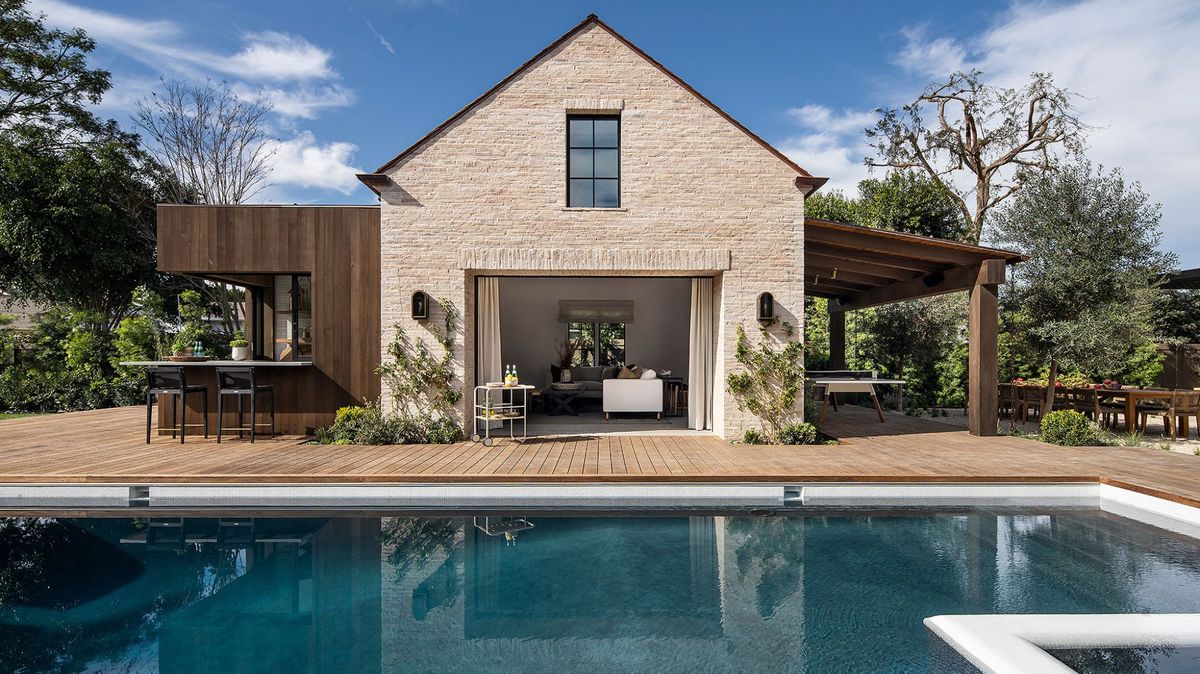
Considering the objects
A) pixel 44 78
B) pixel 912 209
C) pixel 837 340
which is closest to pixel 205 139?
pixel 44 78

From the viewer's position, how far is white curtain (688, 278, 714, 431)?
9.06m

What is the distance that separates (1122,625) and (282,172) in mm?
20444

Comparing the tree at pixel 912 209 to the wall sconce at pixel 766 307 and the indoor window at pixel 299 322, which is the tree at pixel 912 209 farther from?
the indoor window at pixel 299 322

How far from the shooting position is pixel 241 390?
7.63 m

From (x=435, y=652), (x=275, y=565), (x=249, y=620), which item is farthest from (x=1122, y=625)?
(x=275, y=565)

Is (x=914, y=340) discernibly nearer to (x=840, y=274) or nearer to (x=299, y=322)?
(x=840, y=274)

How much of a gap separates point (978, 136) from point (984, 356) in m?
14.2

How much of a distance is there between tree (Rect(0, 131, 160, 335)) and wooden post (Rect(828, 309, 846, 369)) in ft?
60.6

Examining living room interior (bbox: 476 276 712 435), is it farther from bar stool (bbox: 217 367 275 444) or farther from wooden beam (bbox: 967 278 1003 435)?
wooden beam (bbox: 967 278 1003 435)

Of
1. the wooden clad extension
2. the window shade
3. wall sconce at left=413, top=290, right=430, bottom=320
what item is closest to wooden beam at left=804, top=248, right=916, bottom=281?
the window shade

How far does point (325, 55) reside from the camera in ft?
48.3

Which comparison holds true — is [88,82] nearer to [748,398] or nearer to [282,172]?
[282,172]

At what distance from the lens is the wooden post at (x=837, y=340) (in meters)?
13.4

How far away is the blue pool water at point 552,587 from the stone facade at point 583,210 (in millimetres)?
3327
